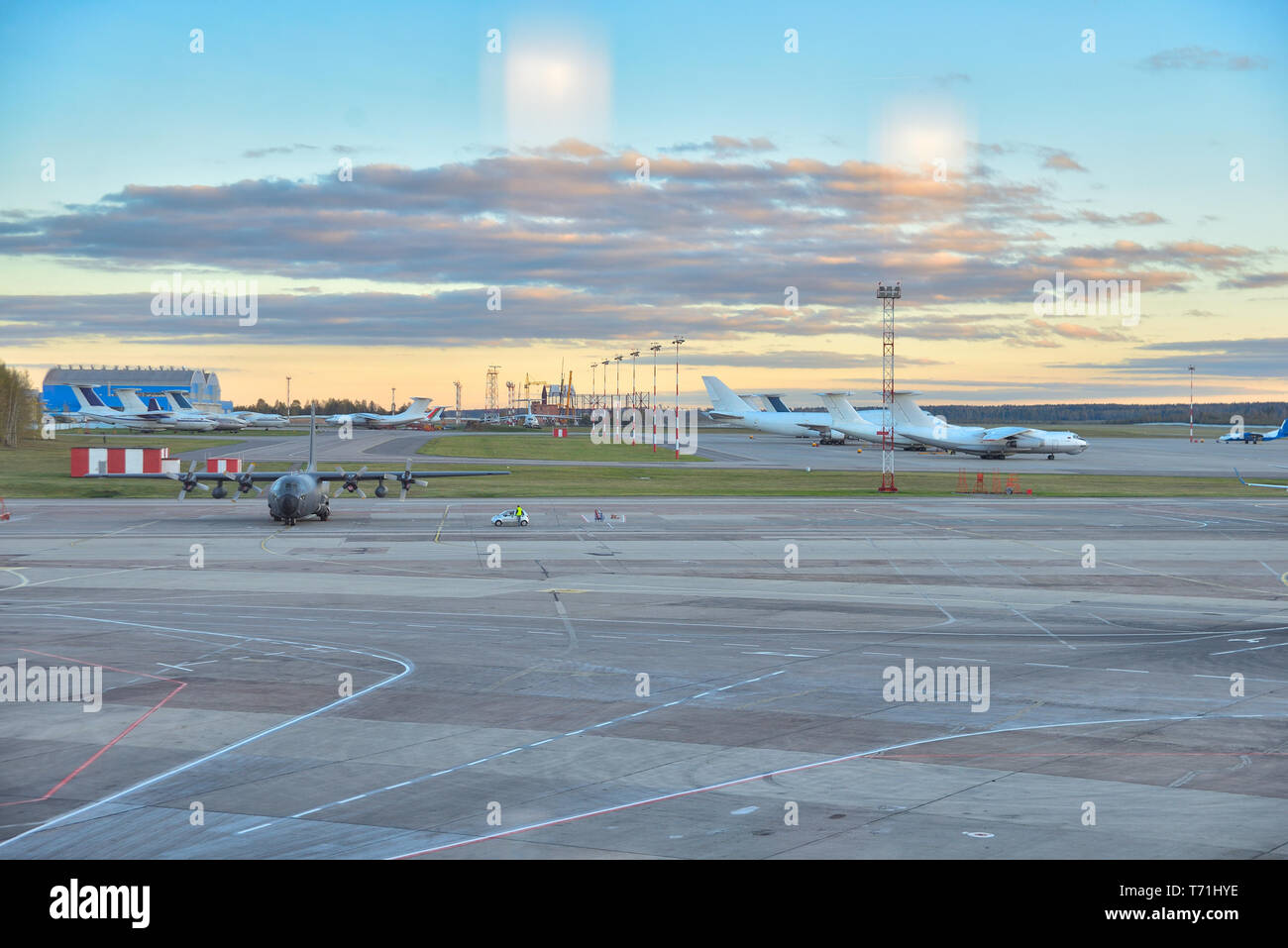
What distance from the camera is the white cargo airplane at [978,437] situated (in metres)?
121

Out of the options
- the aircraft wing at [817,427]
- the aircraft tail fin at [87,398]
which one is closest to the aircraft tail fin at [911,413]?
the aircraft wing at [817,427]

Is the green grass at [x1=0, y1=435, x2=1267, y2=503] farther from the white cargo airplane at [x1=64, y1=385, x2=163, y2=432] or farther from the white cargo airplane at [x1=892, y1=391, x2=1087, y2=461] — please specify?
the white cargo airplane at [x1=64, y1=385, x2=163, y2=432]

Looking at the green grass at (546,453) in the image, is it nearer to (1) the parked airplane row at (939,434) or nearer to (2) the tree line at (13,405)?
(1) the parked airplane row at (939,434)

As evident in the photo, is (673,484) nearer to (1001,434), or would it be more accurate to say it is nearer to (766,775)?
(1001,434)

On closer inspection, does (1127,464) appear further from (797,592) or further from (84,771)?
(84,771)

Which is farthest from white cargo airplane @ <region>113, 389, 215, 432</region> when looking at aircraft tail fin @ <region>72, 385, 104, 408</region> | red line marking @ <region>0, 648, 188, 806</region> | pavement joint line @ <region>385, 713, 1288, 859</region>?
pavement joint line @ <region>385, 713, 1288, 859</region>

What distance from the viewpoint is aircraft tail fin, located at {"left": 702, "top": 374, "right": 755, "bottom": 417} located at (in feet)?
552

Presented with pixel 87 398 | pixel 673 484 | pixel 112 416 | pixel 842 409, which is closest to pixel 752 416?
pixel 842 409

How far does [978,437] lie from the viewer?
122 meters

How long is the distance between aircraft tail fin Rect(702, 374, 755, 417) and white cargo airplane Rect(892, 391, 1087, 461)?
42405 mm

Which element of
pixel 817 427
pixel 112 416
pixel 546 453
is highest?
pixel 112 416

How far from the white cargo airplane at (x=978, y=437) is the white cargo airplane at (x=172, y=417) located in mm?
107915

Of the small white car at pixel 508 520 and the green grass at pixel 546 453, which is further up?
the green grass at pixel 546 453

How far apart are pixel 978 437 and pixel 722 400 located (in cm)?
5456
